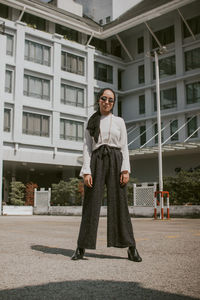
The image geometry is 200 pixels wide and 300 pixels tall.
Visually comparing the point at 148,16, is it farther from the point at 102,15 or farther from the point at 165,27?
the point at 102,15

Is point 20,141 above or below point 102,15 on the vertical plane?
below

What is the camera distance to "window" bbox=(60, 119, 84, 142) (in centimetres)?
3281

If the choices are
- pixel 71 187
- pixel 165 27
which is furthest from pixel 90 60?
pixel 71 187

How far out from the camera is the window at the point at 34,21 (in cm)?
Result: 3219

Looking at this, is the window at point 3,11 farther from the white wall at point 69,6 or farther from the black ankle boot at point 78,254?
the black ankle boot at point 78,254

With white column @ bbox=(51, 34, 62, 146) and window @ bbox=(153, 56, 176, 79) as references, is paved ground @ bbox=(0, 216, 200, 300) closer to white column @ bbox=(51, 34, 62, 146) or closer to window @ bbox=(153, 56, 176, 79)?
white column @ bbox=(51, 34, 62, 146)

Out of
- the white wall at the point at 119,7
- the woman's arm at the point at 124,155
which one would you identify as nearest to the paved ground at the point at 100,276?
the woman's arm at the point at 124,155

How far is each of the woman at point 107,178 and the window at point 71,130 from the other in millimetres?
28459

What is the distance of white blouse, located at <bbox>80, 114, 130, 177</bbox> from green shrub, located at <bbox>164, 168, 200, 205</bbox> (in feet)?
49.5

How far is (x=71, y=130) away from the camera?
109 ft

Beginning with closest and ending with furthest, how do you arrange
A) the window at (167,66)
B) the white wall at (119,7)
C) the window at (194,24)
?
the window at (194,24)
the window at (167,66)
the white wall at (119,7)

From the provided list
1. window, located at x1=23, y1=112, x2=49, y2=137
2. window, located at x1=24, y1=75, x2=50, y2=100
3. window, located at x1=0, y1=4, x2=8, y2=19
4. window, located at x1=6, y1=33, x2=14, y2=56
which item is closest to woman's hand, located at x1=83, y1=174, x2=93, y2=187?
window, located at x1=23, y1=112, x2=49, y2=137

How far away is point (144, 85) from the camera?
119 feet

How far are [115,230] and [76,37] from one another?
33628 millimetres
